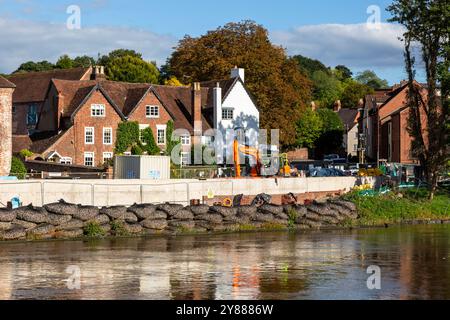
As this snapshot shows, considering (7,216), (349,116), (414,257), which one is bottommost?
(414,257)

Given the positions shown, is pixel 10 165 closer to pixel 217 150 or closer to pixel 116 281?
pixel 217 150

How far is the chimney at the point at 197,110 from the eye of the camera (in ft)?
293

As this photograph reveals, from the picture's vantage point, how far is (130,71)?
12512 centimetres

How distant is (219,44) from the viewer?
99375 mm

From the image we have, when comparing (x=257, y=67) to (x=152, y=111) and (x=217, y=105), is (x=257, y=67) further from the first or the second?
(x=152, y=111)

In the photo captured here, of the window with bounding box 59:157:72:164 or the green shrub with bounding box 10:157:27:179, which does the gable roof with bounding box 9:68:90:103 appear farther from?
the green shrub with bounding box 10:157:27:179

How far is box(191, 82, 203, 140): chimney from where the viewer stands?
8944 centimetres

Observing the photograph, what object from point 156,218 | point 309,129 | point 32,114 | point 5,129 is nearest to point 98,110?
point 32,114

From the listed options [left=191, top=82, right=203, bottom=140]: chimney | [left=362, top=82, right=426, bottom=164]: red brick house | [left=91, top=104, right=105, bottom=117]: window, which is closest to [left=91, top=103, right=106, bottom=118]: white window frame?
[left=91, top=104, right=105, bottom=117]: window

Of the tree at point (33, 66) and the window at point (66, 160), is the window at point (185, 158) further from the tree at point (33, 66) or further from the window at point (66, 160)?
the tree at point (33, 66)

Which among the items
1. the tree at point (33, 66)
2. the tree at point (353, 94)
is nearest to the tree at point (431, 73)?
the tree at point (33, 66)

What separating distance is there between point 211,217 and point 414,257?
1427 cm

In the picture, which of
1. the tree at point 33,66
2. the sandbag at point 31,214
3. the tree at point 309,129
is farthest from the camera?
the tree at point 33,66

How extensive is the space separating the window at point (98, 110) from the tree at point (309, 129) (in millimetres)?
53246
